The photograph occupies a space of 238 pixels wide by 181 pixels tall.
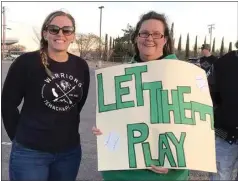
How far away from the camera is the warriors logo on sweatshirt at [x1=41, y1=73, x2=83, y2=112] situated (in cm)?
246

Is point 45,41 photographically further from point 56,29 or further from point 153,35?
point 153,35

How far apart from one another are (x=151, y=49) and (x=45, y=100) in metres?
0.79

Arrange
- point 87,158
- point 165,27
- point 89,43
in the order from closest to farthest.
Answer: point 165,27 → point 87,158 → point 89,43

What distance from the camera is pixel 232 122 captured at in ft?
8.91

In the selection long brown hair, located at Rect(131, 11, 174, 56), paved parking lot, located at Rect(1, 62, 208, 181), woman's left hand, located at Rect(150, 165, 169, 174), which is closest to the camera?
woman's left hand, located at Rect(150, 165, 169, 174)

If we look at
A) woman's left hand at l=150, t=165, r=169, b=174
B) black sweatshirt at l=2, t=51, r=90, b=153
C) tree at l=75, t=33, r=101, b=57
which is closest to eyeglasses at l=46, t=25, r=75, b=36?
black sweatshirt at l=2, t=51, r=90, b=153

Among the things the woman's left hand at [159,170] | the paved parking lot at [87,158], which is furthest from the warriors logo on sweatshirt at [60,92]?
the paved parking lot at [87,158]

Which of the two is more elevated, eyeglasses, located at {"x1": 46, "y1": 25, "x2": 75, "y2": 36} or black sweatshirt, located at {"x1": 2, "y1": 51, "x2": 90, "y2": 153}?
eyeglasses, located at {"x1": 46, "y1": 25, "x2": 75, "y2": 36}

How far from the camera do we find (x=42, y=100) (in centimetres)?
246

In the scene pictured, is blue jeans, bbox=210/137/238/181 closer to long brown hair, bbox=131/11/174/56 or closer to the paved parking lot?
long brown hair, bbox=131/11/174/56

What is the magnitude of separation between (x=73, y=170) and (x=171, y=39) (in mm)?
1190

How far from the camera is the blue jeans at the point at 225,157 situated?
9.25 ft

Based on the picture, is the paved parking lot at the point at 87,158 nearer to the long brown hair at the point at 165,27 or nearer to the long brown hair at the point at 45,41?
the long brown hair at the point at 45,41

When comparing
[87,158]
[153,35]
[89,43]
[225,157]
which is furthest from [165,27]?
[89,43]
